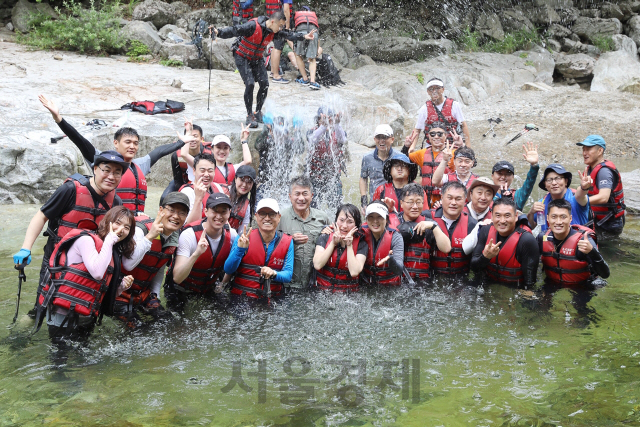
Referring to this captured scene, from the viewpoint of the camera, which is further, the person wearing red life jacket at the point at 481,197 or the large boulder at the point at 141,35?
the large boulder at the point at 141,35

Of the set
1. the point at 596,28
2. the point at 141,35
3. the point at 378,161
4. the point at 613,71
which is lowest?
the point at 378,161

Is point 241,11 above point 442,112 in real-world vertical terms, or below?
above

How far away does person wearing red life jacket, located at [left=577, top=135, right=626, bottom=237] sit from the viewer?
20.5 ft

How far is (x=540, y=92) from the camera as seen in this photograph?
14.9 m

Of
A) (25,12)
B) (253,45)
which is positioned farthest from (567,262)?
(25,12)

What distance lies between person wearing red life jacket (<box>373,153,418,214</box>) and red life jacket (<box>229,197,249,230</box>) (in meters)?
1.37

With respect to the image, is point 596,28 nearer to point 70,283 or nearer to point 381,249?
point 381,249

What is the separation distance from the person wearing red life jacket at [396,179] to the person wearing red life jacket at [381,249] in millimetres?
591

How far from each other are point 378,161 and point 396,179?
0.54 meters

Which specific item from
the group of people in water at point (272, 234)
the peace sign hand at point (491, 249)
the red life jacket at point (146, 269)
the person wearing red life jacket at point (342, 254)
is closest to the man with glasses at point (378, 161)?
the group of people in water at point (272, 234)

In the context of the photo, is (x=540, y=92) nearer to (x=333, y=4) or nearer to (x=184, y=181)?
(x=333, y=4)

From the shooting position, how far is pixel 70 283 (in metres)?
3.98

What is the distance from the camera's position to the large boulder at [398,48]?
16.7m

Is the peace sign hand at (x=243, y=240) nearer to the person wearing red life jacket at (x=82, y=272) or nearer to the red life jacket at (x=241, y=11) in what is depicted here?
the person wearing red life jacket at (x=82, y=272)
